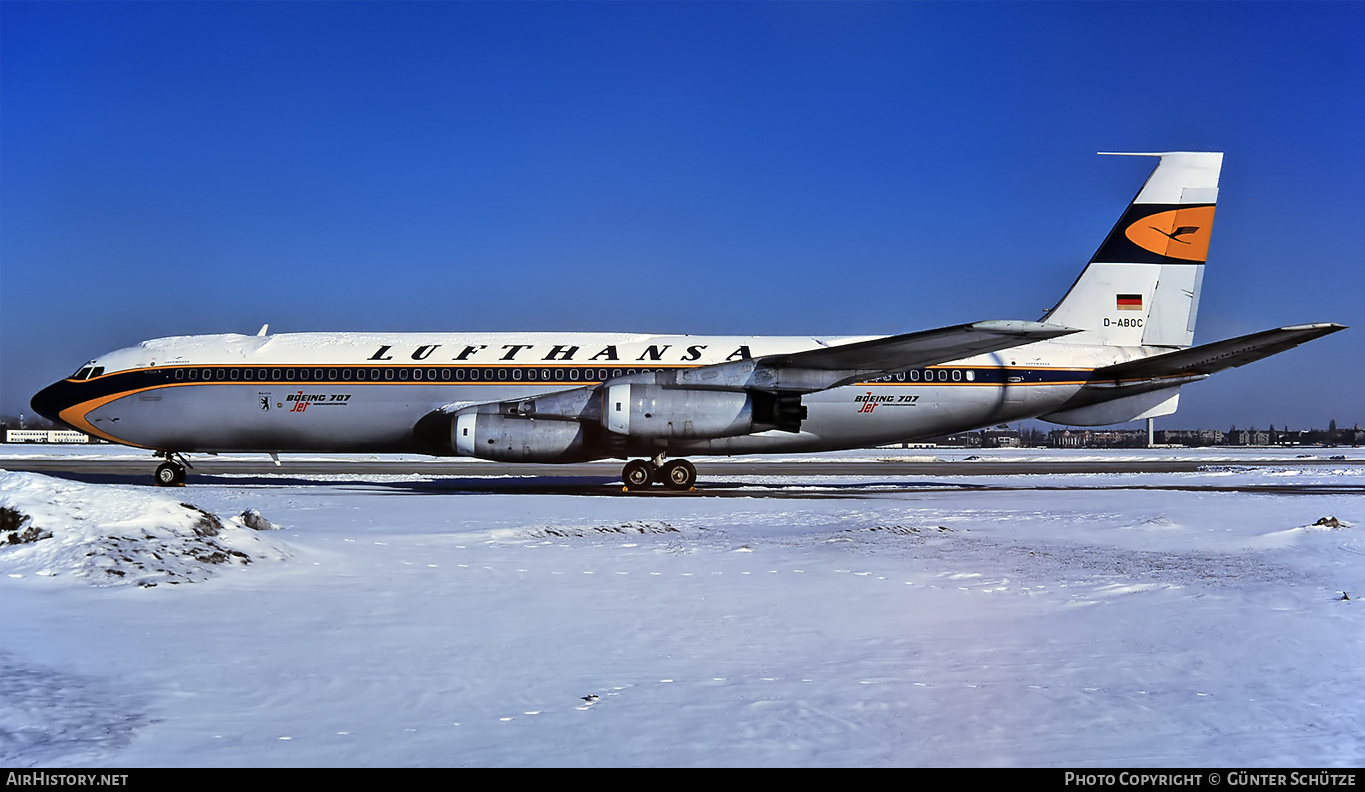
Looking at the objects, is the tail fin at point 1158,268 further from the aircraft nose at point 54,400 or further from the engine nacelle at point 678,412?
the aircraft nose at point 54,400

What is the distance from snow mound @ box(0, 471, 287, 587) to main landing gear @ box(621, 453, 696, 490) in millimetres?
11048

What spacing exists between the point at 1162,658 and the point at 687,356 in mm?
16405

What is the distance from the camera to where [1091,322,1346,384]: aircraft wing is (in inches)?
731

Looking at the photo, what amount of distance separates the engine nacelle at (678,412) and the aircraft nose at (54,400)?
43.2 ft

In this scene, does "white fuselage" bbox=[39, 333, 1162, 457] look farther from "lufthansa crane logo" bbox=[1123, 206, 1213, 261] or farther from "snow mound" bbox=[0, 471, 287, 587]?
"snow mound" bbox=[0, 471, 287, 587]

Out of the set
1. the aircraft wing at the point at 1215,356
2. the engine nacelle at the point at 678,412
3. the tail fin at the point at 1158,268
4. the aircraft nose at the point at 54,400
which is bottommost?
the aircraft nose at the point at 54,400

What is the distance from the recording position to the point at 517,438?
1948 centimetres

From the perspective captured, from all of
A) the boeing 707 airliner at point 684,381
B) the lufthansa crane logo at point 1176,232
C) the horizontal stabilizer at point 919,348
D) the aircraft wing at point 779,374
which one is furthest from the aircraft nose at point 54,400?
the lufthansa crane logo at point 1176,232

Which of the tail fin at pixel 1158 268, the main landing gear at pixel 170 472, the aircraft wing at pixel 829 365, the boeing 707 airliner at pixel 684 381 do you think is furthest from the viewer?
the tail fin at pixel 1158 268

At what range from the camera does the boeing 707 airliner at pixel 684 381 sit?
66.5 ft

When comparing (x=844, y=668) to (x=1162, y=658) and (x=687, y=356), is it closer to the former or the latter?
(x=1162, y=658)

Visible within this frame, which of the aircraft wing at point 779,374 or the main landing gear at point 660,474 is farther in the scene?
the main landing gear at point 660,474

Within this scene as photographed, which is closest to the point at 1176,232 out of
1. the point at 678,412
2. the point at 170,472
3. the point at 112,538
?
the point at 678,412
